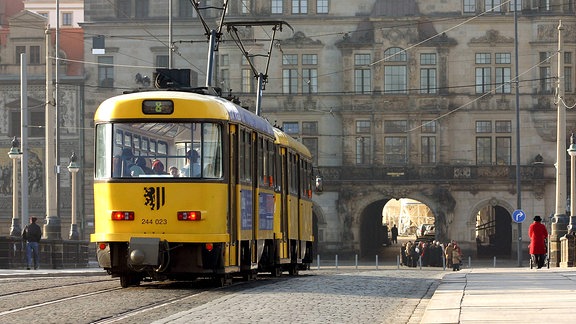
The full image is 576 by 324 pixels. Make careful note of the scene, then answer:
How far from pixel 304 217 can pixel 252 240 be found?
9027 millimetres

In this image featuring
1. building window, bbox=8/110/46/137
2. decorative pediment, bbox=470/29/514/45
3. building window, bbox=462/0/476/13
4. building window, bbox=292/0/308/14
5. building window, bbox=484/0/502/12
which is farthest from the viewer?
building window, bbox=8/110/46/137

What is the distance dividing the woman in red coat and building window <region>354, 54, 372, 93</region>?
39.7m

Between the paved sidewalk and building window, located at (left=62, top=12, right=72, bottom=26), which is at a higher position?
building window, located at (left=62, top=12, right=72, bottom=26)

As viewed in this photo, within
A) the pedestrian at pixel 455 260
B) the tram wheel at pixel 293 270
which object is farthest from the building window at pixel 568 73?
the tram wheel at pixel 293 270

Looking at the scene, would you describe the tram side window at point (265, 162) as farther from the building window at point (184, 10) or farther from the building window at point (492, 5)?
the building window at point (184, 10)

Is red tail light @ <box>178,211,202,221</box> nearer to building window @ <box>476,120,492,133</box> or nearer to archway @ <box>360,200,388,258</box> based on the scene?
archway @ <box>360,200,388,258</box>

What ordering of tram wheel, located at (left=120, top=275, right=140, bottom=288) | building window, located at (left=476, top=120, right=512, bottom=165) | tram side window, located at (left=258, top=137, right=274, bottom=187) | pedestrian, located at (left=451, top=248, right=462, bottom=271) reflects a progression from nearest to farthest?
tram wheel, located at (left=120, top=275, right=140, bottom=288) → tram side window, located at (left=258, top=137, right=274, bottom=187) → pedestrian, located at (left=451, top=248, right=462, bottom=271) → building window, located at (left=476, top=120, right=512, bottom=165)

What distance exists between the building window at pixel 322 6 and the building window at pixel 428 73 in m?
5.82

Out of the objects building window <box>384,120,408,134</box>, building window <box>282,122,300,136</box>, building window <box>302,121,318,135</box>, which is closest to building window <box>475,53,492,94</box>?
building window <box>384,120,408,134</box>

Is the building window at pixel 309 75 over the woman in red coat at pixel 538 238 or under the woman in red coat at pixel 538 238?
over

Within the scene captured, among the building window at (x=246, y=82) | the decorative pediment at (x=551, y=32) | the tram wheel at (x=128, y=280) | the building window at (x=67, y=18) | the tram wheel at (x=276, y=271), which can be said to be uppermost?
the building window at (x=67, y=18)

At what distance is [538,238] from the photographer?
133 ft

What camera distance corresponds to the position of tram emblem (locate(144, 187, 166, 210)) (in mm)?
22703

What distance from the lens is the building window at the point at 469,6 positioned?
259 ft
